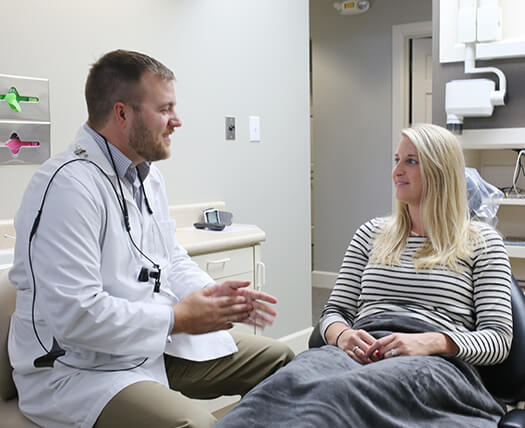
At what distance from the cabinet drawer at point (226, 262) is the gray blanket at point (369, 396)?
2.89 feet

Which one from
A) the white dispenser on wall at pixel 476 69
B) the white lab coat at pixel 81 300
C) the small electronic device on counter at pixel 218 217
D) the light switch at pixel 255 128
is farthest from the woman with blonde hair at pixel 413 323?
the light switch at pixel 255 128

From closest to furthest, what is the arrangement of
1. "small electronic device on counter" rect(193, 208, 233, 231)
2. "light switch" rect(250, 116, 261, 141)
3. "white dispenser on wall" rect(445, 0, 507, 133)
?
"white dispenser on wall" rect(445, 0, 507, 133)
"small electronic device on counter" rect(193, 208, 233, 231)
"light switch" rect(250, 116, 261, 141)

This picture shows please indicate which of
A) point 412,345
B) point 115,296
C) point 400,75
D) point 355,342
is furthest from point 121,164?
point 400,75

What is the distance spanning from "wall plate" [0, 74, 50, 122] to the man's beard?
2.74ft

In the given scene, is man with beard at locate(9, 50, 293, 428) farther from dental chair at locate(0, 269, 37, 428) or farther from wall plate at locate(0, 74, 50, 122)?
wall plate at locate(0, 74, 50, 122)

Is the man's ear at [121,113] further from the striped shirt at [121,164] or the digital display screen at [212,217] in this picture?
the digital display screen at [212,217]

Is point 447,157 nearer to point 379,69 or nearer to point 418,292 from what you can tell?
point 418,292

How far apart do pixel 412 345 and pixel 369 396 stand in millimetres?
280

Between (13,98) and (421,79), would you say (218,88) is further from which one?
(421,79)

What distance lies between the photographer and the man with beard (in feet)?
4.18

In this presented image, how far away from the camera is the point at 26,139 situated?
2191mm

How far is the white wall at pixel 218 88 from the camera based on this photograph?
89.2 inches

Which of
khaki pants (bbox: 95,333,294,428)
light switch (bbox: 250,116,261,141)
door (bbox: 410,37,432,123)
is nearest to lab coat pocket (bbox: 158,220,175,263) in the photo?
khaki pants (bbox: 95,333,294,428)

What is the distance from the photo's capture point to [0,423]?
1.36 meters
